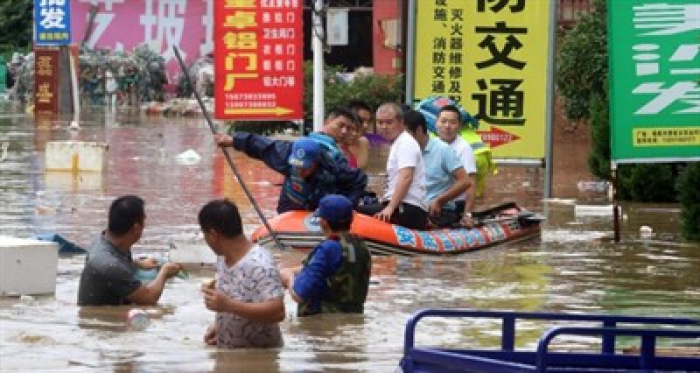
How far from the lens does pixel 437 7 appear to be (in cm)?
2116

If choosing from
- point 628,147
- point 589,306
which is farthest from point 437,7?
point 589,306

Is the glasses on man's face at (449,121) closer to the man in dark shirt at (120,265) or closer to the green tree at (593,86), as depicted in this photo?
the green tree at (593,86)

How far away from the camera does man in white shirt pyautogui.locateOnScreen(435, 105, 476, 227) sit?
17000mm

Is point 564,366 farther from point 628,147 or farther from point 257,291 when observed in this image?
point 628,147

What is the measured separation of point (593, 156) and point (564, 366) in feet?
52.6

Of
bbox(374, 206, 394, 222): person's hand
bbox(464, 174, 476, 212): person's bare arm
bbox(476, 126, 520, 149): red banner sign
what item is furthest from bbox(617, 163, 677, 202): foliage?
bbox(374, 206, 394, 222): person's hand

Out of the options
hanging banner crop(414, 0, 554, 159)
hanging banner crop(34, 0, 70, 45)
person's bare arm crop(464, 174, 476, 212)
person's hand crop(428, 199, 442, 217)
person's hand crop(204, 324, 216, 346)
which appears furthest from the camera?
hanging banner crop(34, 0, 70, 45)

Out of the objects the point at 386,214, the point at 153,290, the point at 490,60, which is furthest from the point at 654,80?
the point at 153,290

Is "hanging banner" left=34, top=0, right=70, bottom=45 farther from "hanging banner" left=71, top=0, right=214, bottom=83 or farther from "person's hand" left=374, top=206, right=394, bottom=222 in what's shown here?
"person's hand" left=374, top=206, right=394, bottom=222

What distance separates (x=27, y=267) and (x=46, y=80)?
37.1 meters

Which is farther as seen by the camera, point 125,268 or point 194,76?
point 194,76

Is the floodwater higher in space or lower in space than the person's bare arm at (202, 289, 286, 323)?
lower

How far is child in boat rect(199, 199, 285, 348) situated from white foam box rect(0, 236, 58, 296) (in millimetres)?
3494

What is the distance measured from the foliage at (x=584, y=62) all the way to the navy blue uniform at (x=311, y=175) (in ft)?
39.9
